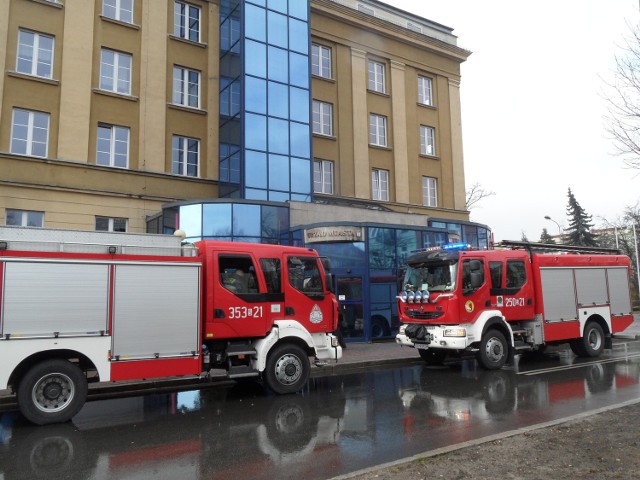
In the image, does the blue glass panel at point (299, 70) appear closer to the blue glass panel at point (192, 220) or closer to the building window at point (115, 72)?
the building window at point (115, 72)

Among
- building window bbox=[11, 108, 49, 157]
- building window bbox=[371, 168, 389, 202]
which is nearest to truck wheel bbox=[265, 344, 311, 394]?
building window bbox=[11, 108, 49, 157]

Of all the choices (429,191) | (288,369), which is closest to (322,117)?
(429,191)

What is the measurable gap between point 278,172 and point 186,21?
782 cm

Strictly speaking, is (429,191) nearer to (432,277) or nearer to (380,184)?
(380,184)

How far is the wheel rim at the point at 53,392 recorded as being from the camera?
7.21 m

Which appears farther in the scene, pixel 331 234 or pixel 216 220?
pixel 331 234

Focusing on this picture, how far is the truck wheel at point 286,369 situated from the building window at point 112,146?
12620mm

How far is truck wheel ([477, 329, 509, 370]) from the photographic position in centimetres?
1171

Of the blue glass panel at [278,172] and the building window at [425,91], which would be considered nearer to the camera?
the blue glass panel at [278,172]

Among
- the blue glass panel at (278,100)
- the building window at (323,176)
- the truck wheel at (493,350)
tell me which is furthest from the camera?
the building window at (323,176)

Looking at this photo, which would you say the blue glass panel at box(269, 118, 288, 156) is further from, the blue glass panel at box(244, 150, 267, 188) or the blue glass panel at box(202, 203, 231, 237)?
the blue glass panel at box(202, 203, 231, 237)

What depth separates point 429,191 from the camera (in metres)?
28.0

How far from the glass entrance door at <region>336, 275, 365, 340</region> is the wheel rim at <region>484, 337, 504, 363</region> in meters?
6.05

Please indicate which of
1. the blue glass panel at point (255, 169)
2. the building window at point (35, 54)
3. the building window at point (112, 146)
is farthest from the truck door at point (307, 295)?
the building window at point (35, 54)
